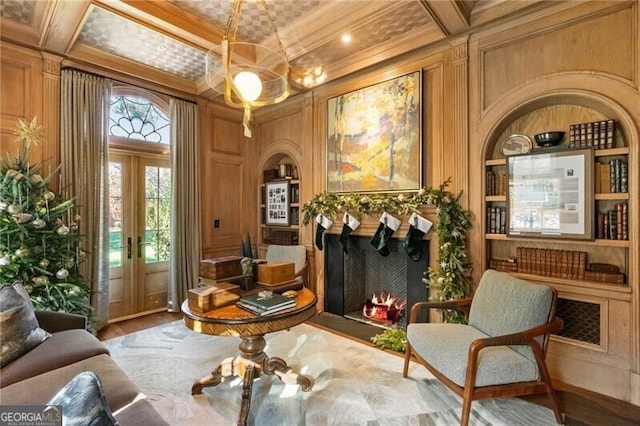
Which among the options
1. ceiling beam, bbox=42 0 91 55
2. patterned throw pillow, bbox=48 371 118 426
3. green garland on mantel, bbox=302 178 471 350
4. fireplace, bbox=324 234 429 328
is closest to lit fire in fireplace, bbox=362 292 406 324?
fireplace, bbox=324 234 429 328

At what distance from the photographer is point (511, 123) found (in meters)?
2.92

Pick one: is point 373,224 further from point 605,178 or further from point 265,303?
point 605,178

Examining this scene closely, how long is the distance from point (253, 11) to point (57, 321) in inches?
121

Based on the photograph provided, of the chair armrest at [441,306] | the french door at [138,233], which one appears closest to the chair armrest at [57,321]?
the french door at [138,233]

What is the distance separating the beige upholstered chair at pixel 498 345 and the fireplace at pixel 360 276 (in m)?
1.28

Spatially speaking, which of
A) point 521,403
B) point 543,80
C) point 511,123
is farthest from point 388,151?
point 521,403

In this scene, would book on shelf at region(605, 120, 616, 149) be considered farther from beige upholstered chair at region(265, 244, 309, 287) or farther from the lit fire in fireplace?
beige upholstered chair at region(265, 244, 309, 287)

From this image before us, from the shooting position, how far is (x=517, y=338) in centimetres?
188

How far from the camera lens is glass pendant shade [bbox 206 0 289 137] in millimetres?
1876

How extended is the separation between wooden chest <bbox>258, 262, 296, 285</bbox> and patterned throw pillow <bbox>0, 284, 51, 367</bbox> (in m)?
1.44

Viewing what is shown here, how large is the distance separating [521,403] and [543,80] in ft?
→ 8.41

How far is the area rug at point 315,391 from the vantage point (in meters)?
2.03

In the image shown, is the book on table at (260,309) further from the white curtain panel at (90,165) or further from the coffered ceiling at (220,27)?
the coffered ceiling at (220,27)

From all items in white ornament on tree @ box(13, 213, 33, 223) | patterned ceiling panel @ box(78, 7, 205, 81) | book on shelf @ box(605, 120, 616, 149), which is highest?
patterned ceiling panel @ box(78, 7, 205, 81)
